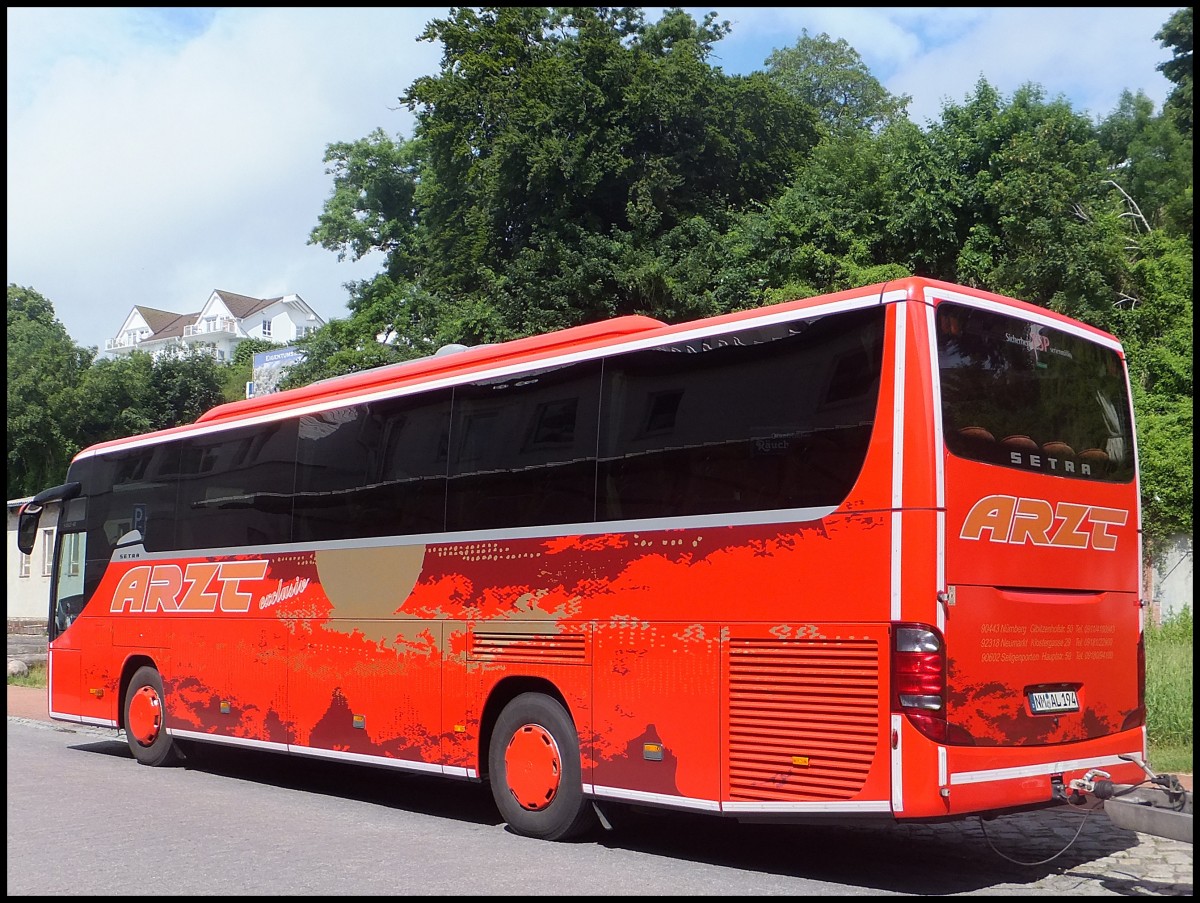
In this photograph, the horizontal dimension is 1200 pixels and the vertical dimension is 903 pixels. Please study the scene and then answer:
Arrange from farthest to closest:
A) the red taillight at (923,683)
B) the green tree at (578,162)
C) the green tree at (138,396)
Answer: the green tree at (138,396), the green tree at (578,162), the red taillight at (923,683)

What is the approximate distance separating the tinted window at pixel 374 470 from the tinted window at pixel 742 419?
200cm

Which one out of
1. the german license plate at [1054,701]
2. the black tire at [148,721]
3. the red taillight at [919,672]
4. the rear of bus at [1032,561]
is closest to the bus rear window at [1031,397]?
the rear of bus at [1032,561]

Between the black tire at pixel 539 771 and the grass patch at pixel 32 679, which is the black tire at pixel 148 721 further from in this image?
the grass patch at pixel 32 679

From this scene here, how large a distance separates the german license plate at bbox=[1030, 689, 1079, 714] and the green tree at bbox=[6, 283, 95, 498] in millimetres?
56387

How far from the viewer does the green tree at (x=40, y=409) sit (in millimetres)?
57125

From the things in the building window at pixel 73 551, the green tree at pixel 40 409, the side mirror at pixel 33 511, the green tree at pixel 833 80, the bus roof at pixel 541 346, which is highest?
the green tree at pixel 833 80

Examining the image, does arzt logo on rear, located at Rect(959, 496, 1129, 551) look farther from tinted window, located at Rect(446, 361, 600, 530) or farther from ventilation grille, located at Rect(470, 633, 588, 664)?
ventilation grille, located at Rect(470, 633, 588, 664)

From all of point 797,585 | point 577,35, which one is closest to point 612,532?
point 797,585

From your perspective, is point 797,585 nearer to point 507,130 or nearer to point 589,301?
point 589,301

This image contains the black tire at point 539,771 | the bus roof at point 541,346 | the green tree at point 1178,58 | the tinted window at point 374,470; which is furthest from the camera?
the green tree at point 1178,58

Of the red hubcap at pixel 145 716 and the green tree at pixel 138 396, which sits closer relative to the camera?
the red hubcap at pixel 145 716

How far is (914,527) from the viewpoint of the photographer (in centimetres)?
712

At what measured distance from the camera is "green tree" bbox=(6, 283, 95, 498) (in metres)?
57.1

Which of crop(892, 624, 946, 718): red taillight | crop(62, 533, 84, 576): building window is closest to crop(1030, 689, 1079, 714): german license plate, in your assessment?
crop(892, 624, 946, 718): red taillight
